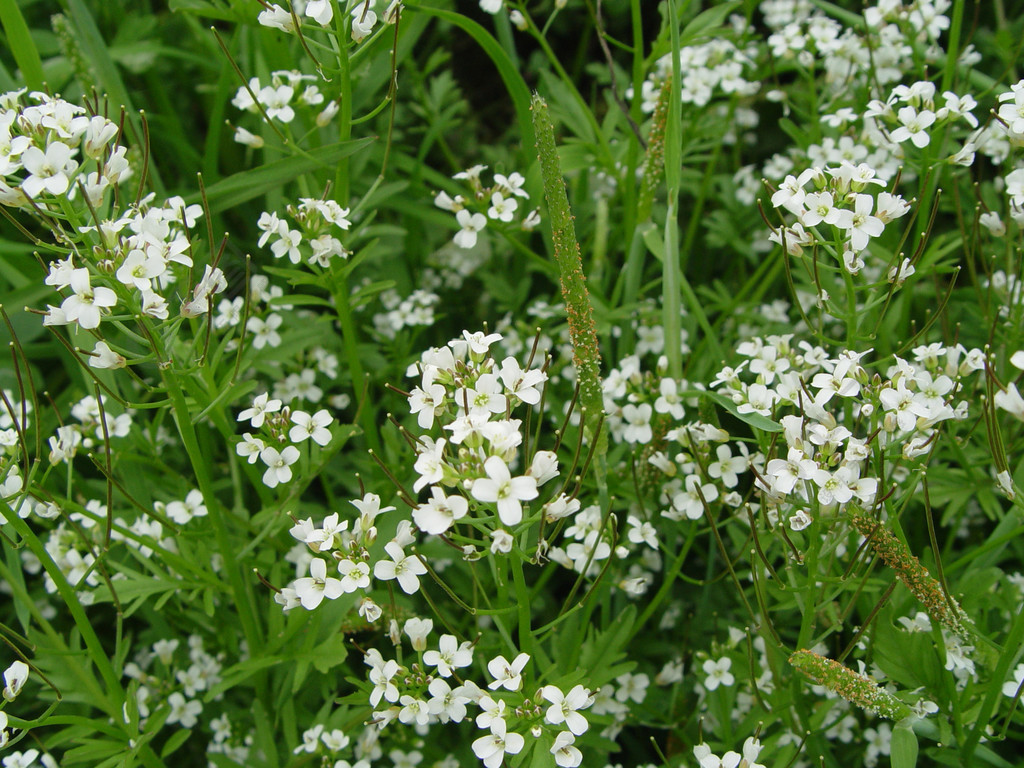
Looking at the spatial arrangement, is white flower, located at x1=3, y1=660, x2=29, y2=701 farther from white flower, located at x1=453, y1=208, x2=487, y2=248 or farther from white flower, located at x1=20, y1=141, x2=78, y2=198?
white flower, located at x1=453, y1=208, x2=487, y2=248

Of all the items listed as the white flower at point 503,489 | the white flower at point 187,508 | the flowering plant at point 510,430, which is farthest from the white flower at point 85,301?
the white flower at point 187,508

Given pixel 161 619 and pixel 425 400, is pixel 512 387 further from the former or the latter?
pixel 161 619


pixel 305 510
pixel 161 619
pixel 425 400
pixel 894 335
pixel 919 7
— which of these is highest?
pixel 919 7

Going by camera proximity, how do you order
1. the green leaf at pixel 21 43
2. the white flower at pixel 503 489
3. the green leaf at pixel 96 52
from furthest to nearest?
1. the green leaf at pixel 96 52
2. the green leaf at pixel 21 43
3. the white flower at pixel 503 489

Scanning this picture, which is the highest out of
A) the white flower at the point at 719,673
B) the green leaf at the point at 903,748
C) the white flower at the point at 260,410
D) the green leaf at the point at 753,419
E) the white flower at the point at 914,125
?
the white flower at the point at 914,125

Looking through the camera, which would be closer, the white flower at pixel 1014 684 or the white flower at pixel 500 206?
the white flower at pixel 1014 684

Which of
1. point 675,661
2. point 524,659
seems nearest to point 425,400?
point 524,659

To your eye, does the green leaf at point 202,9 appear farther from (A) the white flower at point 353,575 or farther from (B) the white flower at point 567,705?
(B) the white flower at point 567,705
